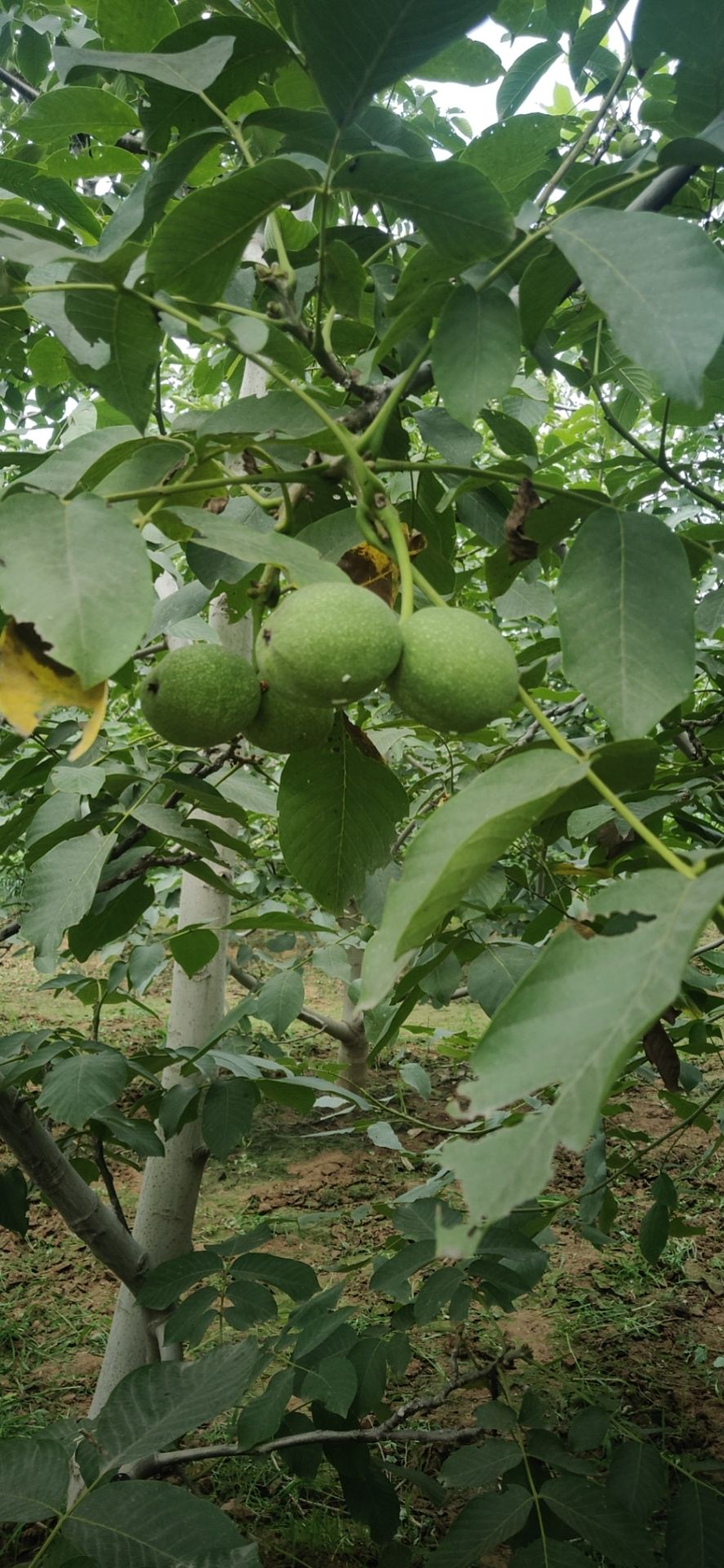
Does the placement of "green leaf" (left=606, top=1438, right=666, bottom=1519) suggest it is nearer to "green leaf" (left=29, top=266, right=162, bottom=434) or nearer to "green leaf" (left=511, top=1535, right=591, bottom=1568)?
"green leaf" (left=511, top=1535, right=591, bottom=1568)

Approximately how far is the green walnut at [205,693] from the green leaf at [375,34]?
0.46 m

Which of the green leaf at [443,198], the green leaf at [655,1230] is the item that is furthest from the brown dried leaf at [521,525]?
the green leaf at [655,1230]

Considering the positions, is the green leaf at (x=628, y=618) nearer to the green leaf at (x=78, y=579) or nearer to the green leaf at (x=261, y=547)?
the green leaf at (x=261, y=547)

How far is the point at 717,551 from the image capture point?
115cm

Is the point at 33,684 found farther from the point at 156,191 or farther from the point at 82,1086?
the point at 82,1086

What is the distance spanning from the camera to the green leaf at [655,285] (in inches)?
27.8

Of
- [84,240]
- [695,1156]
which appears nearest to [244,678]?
[84,240]

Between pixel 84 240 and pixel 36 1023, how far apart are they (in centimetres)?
538

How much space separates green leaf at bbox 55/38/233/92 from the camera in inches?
37.4

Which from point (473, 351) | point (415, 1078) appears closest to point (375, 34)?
point (473, 351)

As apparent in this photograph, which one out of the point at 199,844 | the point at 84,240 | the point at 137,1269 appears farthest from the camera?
the point at 137,1269

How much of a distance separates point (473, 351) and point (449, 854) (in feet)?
1.72

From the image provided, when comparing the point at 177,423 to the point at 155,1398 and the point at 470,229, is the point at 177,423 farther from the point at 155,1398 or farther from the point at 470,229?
the point at 155,1398

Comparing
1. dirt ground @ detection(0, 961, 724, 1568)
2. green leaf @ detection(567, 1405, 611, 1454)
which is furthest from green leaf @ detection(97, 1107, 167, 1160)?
green leaf @ detection(567, 1405, 611, 1454)
